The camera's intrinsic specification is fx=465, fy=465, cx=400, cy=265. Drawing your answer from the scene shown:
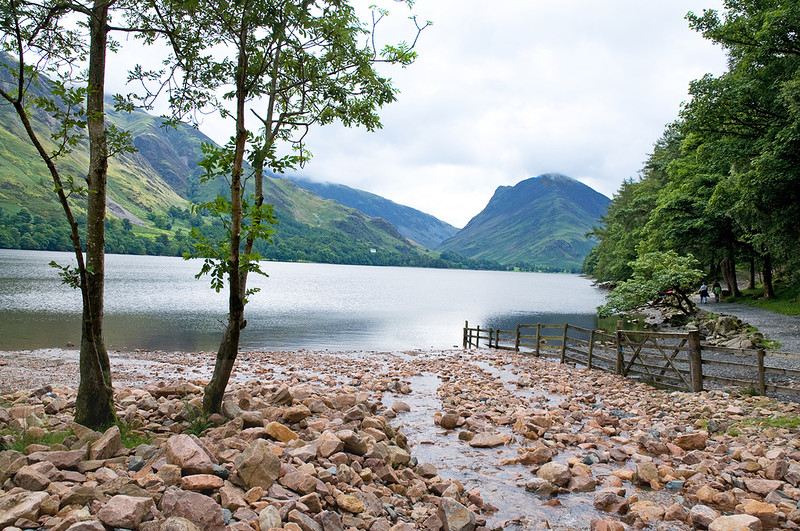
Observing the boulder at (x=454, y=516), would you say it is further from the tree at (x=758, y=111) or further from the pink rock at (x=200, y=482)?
the tree at (x=758, y=111)

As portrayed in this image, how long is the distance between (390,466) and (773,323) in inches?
1135

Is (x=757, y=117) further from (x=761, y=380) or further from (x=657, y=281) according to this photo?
(x=761, y=380)

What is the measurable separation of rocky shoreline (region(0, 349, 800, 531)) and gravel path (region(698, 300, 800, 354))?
11.2 m

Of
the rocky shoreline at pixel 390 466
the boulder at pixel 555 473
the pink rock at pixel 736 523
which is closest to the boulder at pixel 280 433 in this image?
the rocky shoreline at pixel 390 466

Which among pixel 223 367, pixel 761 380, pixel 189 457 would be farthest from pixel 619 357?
pixel 189 457

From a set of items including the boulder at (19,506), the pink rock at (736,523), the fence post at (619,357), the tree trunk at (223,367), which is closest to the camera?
the boulder at (19,506)

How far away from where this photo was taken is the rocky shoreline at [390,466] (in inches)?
191

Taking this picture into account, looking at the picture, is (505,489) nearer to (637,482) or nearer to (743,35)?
(637,482)

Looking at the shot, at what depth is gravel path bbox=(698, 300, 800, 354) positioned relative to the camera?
67.4 feet

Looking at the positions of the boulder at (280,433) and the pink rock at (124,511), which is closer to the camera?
the pink rock at (124,511)

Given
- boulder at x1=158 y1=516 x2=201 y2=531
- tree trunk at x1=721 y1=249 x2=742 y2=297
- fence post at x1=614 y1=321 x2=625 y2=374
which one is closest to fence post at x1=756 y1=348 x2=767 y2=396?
fence post at x1=614 y1=321 x2=625 y2=374

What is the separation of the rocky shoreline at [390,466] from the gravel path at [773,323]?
1120cm

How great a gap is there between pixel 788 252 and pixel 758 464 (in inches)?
1139

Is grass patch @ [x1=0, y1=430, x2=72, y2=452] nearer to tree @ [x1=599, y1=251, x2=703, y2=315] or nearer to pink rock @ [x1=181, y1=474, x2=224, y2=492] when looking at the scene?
pink rock @ [x1=181, y1=474, x2=224, y2=492]
